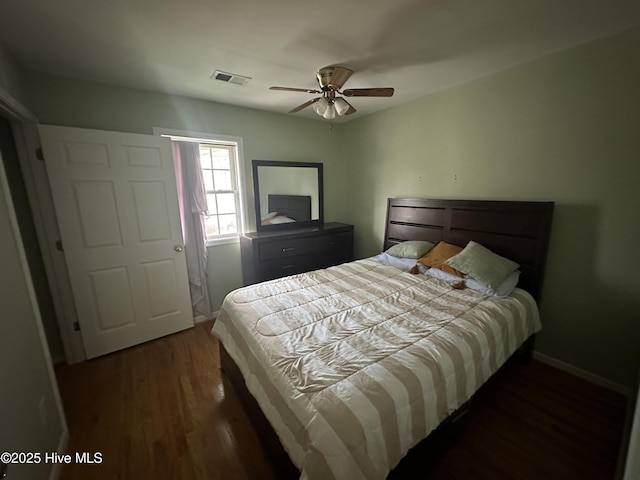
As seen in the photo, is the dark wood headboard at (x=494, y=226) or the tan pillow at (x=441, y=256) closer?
the dark wood headboard at (x=494, y=226)

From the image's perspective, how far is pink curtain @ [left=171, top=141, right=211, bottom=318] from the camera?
267 centimetres

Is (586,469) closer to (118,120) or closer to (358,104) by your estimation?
(358,104)

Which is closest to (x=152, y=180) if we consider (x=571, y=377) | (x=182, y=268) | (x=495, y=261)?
(x=182, y=268)

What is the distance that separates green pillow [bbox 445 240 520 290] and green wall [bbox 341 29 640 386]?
39cm

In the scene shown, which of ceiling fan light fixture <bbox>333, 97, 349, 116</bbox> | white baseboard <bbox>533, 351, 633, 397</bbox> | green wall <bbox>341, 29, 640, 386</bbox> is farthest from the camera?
A: ceiling fan light fixture <bbox>333, 97, 349, 116</bbox>

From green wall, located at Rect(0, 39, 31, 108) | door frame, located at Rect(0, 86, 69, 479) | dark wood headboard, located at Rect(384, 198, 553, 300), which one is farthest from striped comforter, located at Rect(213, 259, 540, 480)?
green wall, located at Rect(0, 39, 31, 108)

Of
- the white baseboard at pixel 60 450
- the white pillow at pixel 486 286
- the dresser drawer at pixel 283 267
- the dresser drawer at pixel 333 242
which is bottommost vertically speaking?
the white baseboard at pixel 60 450


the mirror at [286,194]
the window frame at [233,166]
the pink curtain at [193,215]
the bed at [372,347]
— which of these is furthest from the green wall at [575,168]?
the pink curtain at [193,215]

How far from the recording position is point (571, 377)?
200 cm

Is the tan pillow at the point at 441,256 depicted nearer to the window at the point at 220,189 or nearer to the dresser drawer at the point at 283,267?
the dresser drawer at the point at 283,267

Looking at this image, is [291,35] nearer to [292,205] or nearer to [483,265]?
[292,205]

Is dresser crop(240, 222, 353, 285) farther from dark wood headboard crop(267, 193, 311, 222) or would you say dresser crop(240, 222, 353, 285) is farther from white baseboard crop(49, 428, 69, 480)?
white baseboard crop(49, 428, 69, 480)

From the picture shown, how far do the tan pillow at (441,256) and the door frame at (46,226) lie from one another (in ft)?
10.6

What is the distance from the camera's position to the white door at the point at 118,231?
2.09m
